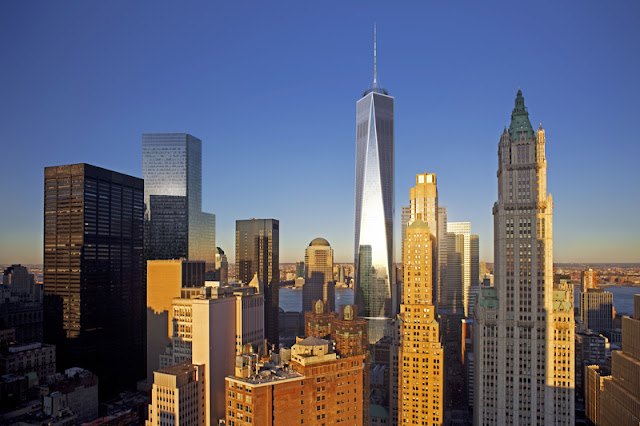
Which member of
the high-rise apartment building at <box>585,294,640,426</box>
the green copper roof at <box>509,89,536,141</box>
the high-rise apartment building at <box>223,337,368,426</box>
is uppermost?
the green copper roof at <box>509,89,536,141</box>

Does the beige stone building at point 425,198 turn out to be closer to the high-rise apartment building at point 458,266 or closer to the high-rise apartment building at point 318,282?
the high-rise apartment building at point 458,266

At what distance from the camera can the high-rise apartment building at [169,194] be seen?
136 metres

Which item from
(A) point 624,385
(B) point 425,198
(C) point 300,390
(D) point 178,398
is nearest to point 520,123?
(A) point 624,385

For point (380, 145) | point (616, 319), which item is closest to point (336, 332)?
point (616, 319)

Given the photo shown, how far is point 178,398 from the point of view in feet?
155

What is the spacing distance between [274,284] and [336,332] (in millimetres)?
60776

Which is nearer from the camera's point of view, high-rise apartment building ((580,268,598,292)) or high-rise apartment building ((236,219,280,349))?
high-rise apartment building ((580,268,598,292))

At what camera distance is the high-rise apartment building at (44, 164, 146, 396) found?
89875 mm

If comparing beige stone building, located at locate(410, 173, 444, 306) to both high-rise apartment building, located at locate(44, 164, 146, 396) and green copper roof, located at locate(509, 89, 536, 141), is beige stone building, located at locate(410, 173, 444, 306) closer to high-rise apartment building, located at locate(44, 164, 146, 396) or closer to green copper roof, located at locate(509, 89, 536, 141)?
green copper roof, located at locate(509, 89, 536, 141)

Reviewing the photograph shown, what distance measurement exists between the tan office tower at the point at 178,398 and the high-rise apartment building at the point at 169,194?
89153mm

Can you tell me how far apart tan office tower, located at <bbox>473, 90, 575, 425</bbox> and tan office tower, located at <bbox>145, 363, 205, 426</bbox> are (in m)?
34.1

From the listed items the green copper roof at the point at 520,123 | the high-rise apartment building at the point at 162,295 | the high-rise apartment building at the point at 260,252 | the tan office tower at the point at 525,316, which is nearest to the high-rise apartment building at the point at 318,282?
the high-rise apartment building at the point at 260,252

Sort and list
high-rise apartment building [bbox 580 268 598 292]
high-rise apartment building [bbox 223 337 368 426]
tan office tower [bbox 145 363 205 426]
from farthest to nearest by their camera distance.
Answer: high-rise apartment building [bbox 580 268 598 292], tan office tower [bbox 145 363 205 426], high-rise apartment building [bbox 223 337 368 426]

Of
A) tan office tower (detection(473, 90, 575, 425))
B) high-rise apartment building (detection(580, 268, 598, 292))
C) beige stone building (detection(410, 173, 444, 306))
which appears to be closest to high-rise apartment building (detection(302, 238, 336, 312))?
beige stone building (detection(410, 173, 444, 306))
